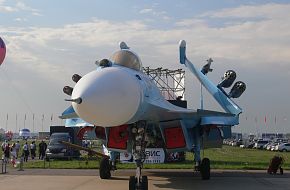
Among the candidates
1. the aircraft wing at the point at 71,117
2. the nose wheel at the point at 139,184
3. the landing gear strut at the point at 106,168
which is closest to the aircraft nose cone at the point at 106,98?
the nose wheel at the point at 139,184

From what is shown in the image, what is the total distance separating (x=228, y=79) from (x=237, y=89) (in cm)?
121

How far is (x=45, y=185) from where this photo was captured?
13.2m

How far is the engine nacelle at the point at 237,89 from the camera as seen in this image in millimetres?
17100

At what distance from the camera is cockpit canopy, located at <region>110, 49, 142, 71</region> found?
11.5 meters

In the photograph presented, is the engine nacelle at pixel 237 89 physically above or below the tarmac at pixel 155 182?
above

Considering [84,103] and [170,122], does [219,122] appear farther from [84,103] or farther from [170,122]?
[84,103]

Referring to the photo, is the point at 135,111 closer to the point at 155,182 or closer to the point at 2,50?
the point at 155,182

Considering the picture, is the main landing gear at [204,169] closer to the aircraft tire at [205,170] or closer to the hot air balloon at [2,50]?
the aircraft tire at [205,170]

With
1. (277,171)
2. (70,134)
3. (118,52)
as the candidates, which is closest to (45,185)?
(118,52)

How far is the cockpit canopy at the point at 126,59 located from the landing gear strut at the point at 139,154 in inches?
59.9

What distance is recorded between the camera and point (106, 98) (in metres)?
8.45

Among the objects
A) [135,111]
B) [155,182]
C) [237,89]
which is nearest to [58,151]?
[237,89]

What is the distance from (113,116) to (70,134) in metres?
23.8

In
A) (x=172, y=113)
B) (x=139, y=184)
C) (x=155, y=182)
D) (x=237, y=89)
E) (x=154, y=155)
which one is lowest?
(x=155, y=182)
